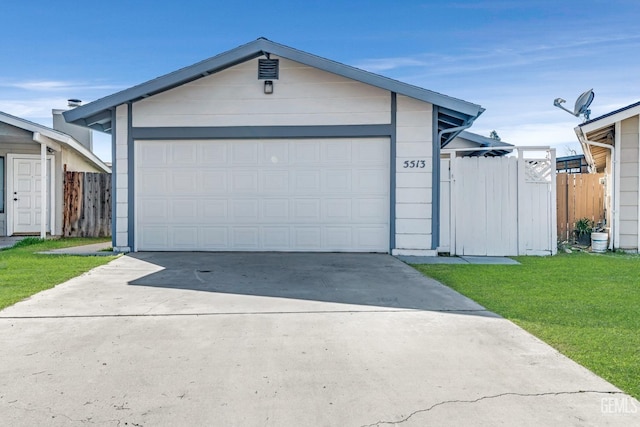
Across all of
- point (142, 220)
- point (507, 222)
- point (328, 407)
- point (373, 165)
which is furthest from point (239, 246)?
point (328, 407)

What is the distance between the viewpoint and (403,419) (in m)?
2.60

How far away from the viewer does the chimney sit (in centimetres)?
1617

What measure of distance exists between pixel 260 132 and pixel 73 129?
10.5 m

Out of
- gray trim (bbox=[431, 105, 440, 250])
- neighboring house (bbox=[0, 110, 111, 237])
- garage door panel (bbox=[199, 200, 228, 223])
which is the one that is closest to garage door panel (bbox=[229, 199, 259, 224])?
garage door panel (bbox=[199, 200, 228, 223])

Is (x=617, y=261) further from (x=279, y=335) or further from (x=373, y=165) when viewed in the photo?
(x=279, y=335)

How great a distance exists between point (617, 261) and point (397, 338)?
272 inches

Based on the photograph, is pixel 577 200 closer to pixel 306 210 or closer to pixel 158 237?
pixel 306 210

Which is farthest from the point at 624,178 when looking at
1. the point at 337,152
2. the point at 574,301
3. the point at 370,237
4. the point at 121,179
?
the point at 121,179

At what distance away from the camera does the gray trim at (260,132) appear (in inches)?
376

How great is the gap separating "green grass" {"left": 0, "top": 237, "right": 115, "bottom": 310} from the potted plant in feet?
35.9

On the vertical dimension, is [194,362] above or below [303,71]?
→ below

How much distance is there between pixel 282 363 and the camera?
3.46 meters

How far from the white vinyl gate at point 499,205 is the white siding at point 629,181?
7.22ft

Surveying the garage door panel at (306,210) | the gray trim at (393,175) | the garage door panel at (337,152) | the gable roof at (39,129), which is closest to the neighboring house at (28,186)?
the gable roof at (39,129)
